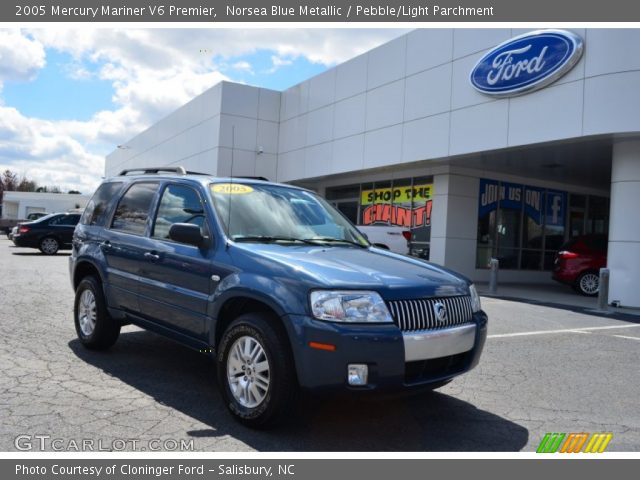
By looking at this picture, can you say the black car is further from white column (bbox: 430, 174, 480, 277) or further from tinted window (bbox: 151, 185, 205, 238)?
tinted window (bbox: 151, 185, 205, 238)

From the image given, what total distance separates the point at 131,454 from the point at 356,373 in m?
1.45

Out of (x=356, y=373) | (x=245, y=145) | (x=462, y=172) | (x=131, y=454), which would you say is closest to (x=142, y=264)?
(x=131, y=454)

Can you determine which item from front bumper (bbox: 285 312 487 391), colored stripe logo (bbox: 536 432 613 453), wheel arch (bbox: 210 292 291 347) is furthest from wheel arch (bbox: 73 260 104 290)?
colored stripe logo (bbox: 536 432 613 453)

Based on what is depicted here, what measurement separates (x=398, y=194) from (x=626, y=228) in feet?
27.7

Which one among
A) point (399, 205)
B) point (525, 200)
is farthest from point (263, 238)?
point (525, 200)

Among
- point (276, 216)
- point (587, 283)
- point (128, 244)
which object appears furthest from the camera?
point (587, 283)

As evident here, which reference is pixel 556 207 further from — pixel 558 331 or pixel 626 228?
pixel 558 331

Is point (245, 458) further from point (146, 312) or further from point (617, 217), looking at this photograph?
point (617, 217)

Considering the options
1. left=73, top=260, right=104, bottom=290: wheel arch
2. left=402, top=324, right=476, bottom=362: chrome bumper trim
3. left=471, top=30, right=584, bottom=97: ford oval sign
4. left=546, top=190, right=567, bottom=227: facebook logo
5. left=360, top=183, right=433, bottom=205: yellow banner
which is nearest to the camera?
left=402, top=324, right=476, bottom=362: chrome bumper trim

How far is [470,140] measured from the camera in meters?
15.0

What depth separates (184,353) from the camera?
20.1ft

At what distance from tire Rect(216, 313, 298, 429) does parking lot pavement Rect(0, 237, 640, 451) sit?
0.16m

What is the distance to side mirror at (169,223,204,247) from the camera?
14.3 feet

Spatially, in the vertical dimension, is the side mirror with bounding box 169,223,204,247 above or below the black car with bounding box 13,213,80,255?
above
